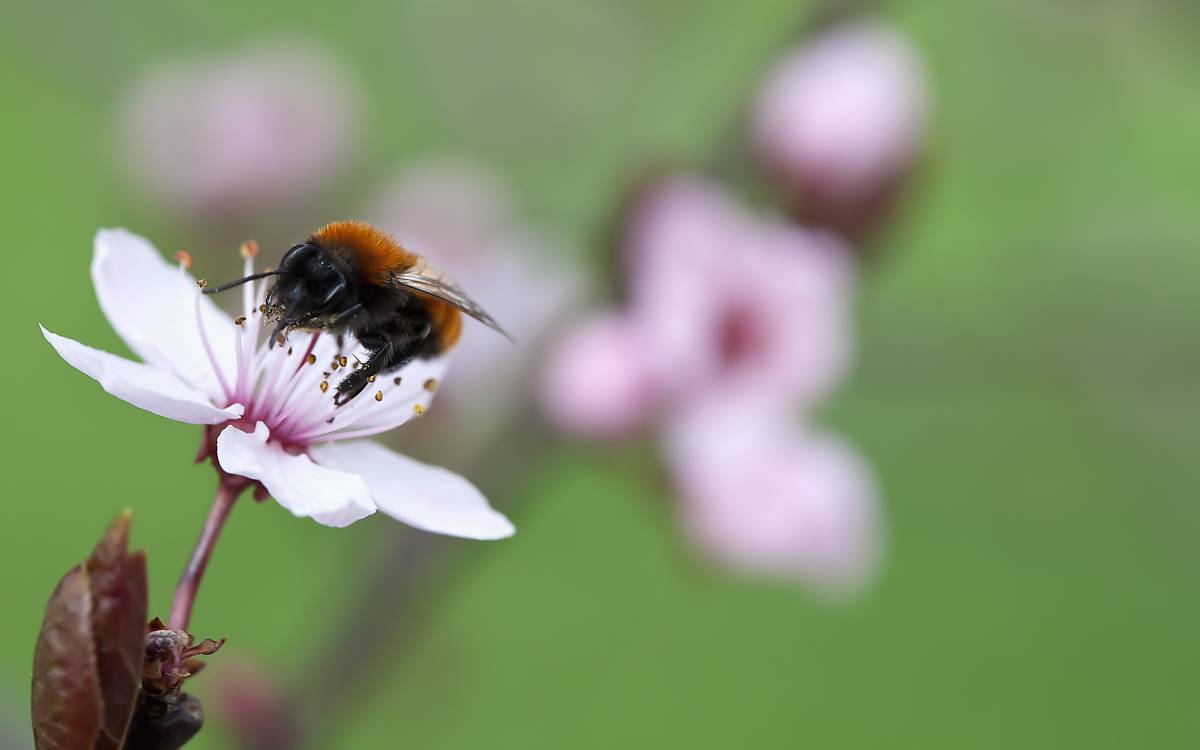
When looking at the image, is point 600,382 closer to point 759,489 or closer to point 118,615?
point 759,489

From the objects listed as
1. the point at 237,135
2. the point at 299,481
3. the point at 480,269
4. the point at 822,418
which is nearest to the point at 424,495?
the point at 299,481

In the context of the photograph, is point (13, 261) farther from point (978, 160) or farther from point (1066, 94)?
point (1066, 94)

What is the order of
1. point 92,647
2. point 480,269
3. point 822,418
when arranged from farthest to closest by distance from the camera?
1. point 822,418
2. point 480,269
3. point 92,647

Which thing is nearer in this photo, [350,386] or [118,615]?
[118,615]

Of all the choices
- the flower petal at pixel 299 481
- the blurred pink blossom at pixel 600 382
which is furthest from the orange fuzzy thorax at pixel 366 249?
the blurred pink blossom at pixel 600 382

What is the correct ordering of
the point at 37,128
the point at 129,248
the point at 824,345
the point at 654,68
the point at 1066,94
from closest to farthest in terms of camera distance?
1. the point at 129,248
2. the point at 824,345
3. the point at 1066,94
4. the point at 654,68
5. the point at 37,128

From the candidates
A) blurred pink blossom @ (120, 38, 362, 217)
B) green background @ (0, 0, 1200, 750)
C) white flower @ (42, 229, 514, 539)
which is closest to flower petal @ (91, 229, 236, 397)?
white flower @ (42, 229, 514, 539)

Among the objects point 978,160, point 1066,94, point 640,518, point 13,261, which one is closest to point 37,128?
point 13,261
